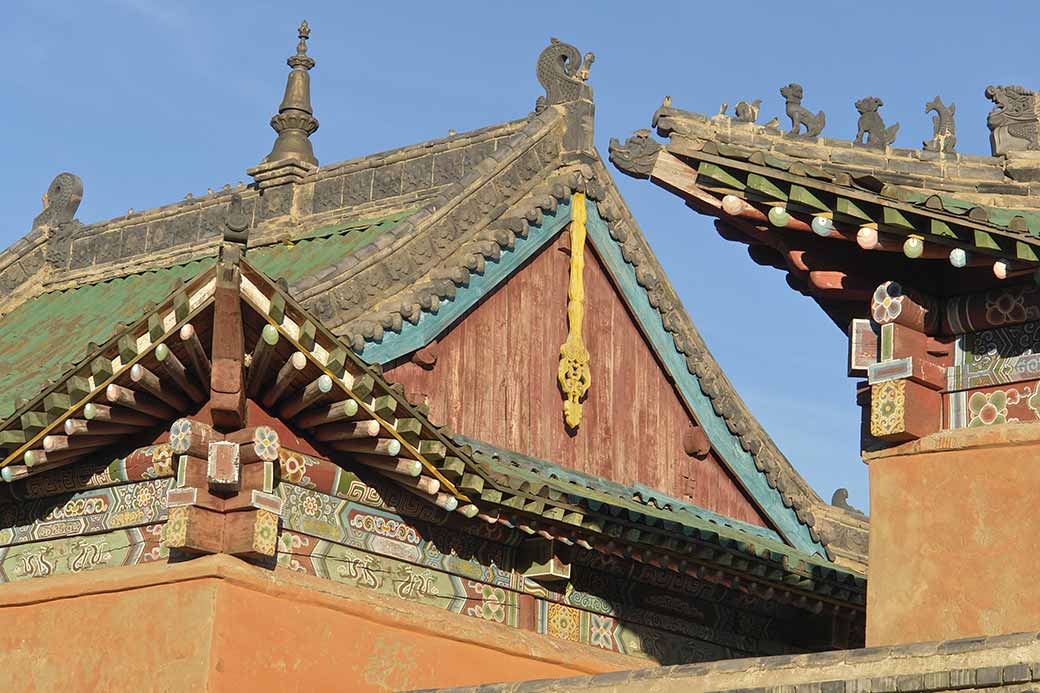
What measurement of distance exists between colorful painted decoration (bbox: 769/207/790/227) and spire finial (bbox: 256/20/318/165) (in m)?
8.87

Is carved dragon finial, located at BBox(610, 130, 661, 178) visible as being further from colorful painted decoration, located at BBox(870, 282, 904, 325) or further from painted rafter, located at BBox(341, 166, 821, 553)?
painted rafter, located at BBox(341, 166, 821, 553)

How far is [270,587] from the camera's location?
480 inches

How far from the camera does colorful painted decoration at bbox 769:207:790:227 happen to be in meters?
10.6

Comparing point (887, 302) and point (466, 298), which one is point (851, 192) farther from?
point (466, 298)

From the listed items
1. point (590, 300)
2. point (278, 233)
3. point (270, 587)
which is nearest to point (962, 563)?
point (270, 587)

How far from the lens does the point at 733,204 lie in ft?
35.0

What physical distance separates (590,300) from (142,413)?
5.19m

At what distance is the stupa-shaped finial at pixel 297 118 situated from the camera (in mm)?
18891

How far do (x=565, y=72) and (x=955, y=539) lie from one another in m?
7.82

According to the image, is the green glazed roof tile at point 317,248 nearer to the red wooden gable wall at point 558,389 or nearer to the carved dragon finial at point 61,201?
the red wooden gable wall at point 558,389

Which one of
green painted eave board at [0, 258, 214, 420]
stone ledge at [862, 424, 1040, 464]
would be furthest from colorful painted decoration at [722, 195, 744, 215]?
green painted eave board at [0, 258, 214, 420]

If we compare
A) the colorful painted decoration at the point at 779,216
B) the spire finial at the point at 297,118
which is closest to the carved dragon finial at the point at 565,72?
the spire finial at the point at 297,118

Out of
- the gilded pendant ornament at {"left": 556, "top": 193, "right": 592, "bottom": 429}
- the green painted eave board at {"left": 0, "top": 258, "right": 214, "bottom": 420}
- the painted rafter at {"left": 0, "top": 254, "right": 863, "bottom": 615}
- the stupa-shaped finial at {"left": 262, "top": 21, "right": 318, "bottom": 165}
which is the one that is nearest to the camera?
the painted rafter at {"left": 0, "top": 254, "right": 863, "bottom": 615}

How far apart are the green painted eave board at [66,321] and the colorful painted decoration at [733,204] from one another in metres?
6.96
